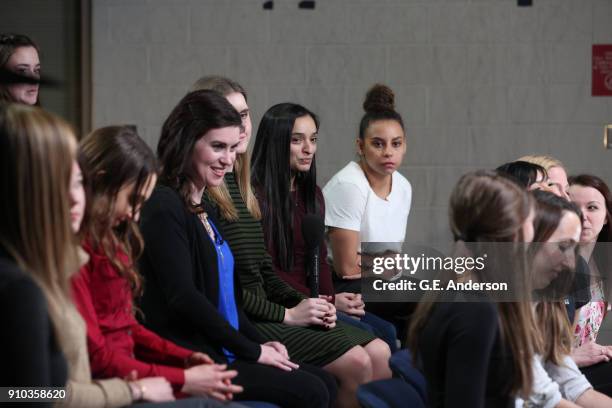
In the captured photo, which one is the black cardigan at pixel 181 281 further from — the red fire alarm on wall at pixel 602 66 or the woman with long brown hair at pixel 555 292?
the red fire alarm on wall at pixel 602 66

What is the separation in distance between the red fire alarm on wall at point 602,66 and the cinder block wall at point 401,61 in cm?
4

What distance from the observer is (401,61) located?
470 cm

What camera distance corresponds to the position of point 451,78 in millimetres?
4699

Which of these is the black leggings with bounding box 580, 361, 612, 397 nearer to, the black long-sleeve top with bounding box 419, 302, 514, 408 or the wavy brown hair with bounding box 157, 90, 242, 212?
the black long-sleeve top with bounding box 419, 302, 514, 408

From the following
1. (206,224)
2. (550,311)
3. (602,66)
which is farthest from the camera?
(602,66)

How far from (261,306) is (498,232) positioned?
0.91 meters

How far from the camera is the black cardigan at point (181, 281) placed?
203 cm

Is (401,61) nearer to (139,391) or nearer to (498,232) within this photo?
(498,232)

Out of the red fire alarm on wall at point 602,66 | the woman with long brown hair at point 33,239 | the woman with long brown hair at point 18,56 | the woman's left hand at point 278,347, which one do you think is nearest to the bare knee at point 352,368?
the woman's left hand at point 278,347

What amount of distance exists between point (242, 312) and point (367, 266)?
37.8 inches

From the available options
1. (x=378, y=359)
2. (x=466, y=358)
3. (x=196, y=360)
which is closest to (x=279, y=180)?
(x=378, y=359)

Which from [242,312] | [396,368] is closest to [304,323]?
[242,312]

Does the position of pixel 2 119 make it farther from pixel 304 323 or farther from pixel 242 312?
pixel 304 323

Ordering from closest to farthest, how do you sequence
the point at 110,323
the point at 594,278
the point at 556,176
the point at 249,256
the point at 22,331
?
the point at 22,331 → the point at 110,323 → the point at 249,256 → the point at 594,278 → the point at 556,176
